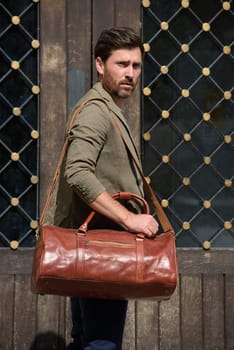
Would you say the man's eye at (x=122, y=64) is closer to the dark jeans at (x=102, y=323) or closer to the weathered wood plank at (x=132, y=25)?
the dark jeans at (x=102, y=323)

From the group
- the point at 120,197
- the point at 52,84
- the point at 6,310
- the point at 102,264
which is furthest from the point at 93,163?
the point at 6,310

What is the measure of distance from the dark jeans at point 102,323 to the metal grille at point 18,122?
5.22ft

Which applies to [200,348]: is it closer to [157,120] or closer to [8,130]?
[157,120]

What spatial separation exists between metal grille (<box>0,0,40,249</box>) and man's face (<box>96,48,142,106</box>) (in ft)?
4.80

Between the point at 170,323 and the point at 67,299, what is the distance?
601 millimetres

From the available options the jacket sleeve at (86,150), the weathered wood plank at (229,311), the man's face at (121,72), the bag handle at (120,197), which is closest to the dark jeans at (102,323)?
the bag handle at (120,197)

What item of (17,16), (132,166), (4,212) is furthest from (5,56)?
(132,166)

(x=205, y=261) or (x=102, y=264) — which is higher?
(x=205, y=261)

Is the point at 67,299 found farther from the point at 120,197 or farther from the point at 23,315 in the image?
the point at 120,197

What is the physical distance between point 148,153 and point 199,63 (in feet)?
2.02

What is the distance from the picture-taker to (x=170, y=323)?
4.82 m

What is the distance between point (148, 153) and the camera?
16.1 ft

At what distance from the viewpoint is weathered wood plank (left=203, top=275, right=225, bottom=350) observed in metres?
4.85

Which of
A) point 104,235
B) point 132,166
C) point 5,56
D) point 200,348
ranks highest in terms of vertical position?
point 5,56
